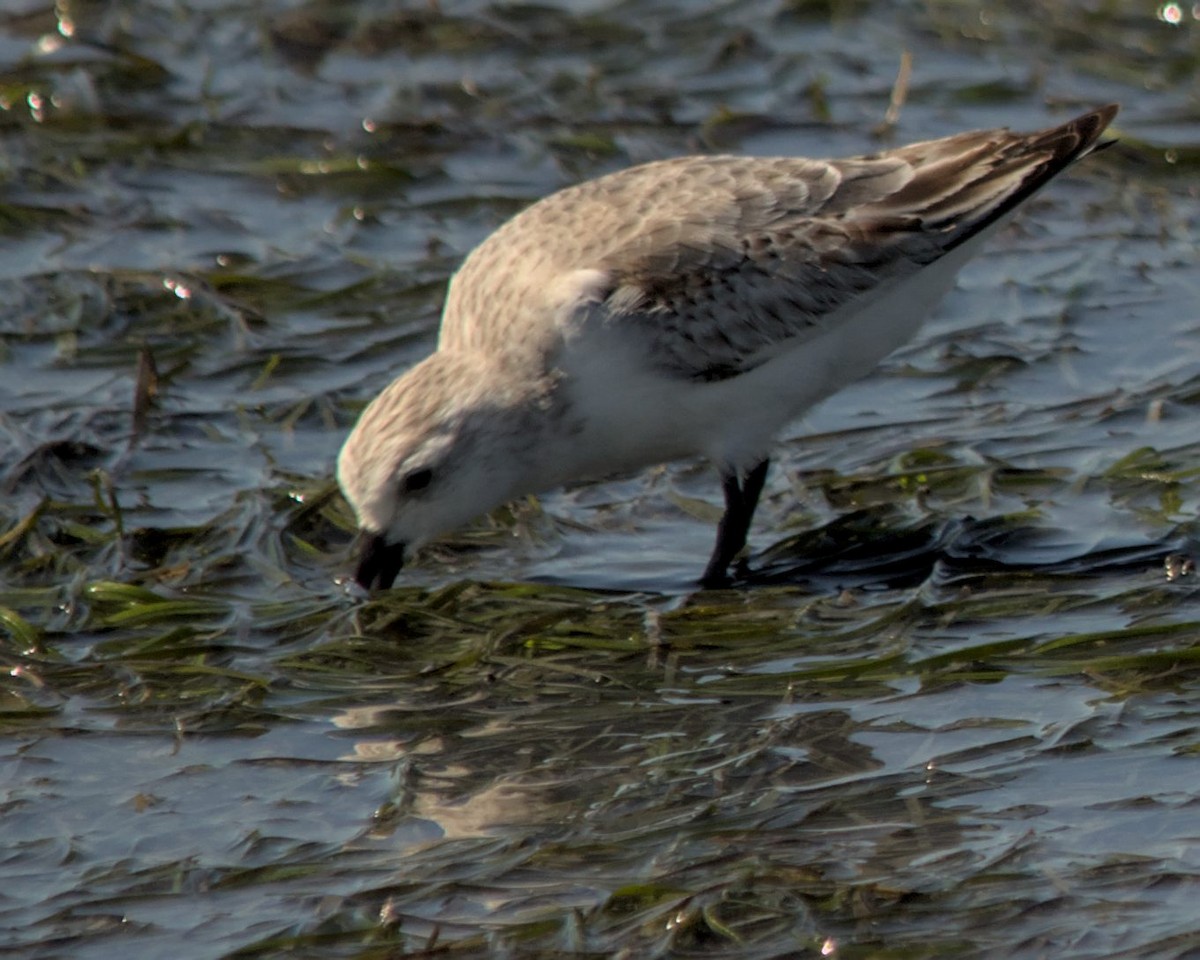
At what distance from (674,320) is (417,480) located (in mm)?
957

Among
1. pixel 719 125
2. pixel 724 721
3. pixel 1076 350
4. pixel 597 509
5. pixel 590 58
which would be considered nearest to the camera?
pixel 724 721

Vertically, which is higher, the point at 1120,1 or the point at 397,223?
the point at 1120,1

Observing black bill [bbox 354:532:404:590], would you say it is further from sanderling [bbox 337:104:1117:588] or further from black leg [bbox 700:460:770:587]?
black leg [bbox 700:460:770:587]

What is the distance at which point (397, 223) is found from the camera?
9.73 meters

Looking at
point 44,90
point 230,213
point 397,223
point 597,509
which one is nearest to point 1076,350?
point 597,509

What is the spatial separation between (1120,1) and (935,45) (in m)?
0.98

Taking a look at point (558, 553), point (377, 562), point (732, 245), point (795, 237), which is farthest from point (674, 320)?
point (377, 562)

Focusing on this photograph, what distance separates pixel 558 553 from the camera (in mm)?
7254

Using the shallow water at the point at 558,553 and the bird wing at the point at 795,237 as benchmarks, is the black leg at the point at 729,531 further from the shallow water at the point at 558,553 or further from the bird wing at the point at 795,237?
the bird wing at the point at 795,237

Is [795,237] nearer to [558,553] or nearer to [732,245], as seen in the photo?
[732,245]

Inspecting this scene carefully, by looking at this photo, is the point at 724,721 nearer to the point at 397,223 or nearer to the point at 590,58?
the point at 397,223

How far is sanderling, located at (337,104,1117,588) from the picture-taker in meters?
6.77

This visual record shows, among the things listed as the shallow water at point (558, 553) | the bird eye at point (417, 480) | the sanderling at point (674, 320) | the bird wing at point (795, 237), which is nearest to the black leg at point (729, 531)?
the sanderling at point (674, 320)

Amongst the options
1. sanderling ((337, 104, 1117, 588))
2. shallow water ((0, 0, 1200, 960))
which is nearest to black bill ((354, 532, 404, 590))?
sanderling ((337, 104, 1117, 588))
